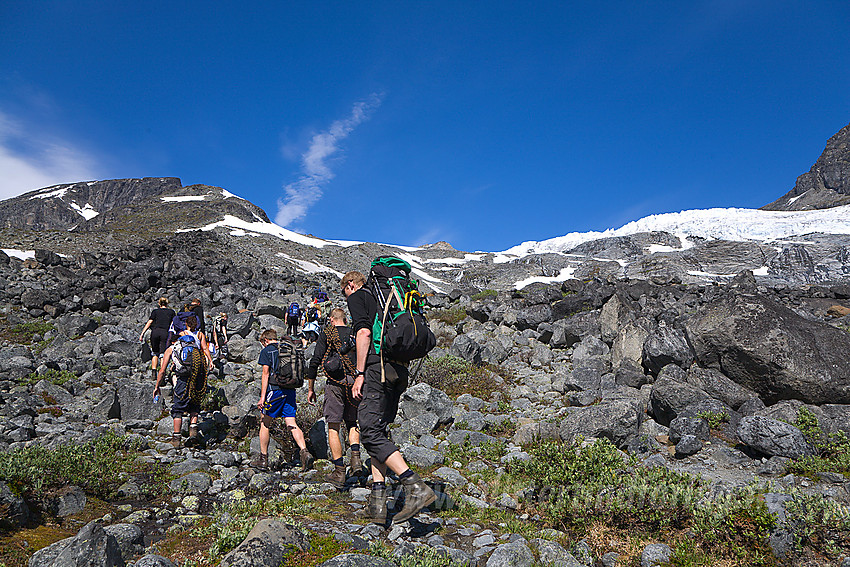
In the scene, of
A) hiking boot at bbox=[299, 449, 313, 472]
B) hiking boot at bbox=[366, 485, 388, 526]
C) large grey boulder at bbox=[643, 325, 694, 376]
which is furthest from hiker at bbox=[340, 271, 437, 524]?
large grey boulder at bbox=[643, 325, 694, 376]

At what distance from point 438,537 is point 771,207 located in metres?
196

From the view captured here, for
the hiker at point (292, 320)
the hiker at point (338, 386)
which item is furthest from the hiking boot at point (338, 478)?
the hiker at point (292, 320)

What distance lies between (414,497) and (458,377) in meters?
6.81

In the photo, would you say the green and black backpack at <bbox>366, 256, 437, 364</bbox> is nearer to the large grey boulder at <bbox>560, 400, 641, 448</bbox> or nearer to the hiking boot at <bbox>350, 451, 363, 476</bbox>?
the hiking boot at <bbox>350, 451, 363, 476</bbox>

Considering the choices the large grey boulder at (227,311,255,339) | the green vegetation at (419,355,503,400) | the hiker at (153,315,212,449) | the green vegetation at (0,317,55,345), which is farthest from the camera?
the large grey boulder at (227,311,255,339)

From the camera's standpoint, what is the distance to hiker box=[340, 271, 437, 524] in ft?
13.9

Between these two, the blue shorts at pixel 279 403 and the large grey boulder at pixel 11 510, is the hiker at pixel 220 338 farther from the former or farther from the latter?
the large grey boulder at pixel 11 510

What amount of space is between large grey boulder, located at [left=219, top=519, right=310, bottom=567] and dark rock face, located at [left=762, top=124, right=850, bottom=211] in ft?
574

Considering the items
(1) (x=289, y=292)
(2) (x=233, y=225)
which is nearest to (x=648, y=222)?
(2) (x=233, y=225)

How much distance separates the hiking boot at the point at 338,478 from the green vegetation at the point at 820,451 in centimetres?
553

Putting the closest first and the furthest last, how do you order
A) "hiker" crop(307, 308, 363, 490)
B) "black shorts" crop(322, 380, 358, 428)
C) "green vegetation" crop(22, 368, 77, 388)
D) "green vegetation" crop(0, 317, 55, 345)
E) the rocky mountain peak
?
"hiker" crop(307, 308, 363, 490), "black shorts" crop(322, 380, 358, 428), "green vegetation" crop(22, 368, 77, 388), "green vegetation" crop(0, 317, 55, 345), the rocky mountain peak

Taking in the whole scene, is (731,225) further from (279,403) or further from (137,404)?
(137,404)

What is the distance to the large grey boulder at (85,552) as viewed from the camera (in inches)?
117

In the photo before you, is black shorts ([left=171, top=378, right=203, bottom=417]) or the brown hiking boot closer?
the brown hiking boot
